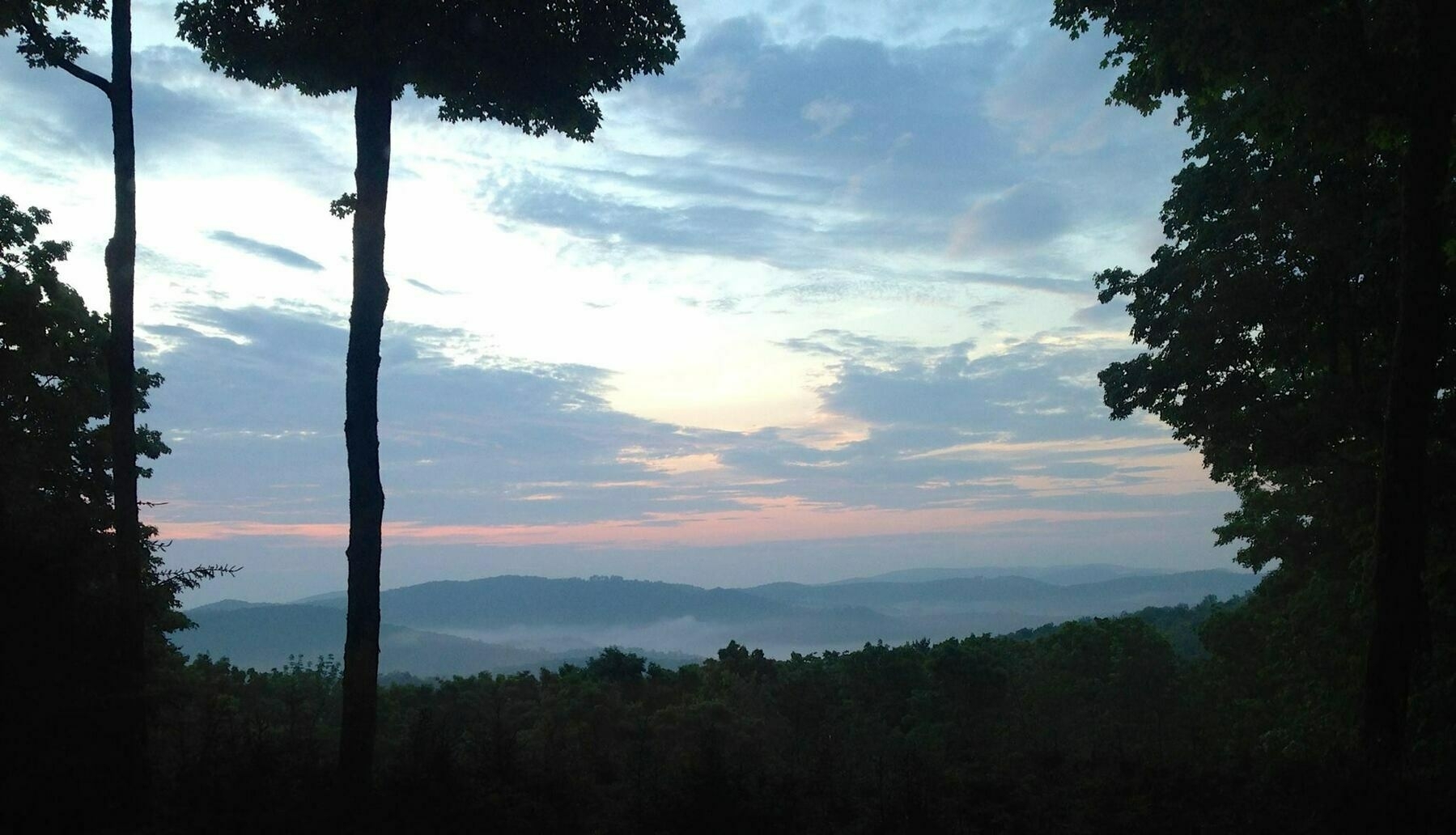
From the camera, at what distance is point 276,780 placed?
8.95 metres

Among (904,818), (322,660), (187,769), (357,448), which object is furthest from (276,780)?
(322,660)

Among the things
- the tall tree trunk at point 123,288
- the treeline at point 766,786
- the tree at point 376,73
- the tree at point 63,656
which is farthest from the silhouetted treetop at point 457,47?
the treeline at point 766,786

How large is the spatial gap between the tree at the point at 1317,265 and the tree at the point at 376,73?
7053 millimetres

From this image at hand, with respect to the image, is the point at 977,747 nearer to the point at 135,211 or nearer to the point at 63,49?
the point at 135,211

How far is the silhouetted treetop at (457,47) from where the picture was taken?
11156 mm

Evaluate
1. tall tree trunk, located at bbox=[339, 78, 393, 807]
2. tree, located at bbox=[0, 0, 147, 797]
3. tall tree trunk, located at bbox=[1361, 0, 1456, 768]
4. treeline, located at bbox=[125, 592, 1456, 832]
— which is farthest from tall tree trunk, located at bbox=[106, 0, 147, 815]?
tall tree trunk, located at bbox=[1361, 0, 1456, 768]

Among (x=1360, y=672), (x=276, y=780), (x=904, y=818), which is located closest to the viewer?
(x=904, y=818)

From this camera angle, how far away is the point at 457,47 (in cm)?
1181

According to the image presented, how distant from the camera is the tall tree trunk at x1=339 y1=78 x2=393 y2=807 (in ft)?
33.8

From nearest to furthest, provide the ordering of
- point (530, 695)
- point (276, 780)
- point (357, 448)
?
1. point (276, 780)
2. point (357, 448)
3. point (530, 695)

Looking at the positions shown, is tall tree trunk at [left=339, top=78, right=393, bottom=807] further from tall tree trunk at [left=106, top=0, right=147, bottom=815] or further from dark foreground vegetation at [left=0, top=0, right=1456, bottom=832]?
tall tree trunk at [left=106, top=0, right=147, bottom=815]

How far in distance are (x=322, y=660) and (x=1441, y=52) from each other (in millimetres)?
21199

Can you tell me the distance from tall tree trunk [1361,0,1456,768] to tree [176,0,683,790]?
9.04 metres

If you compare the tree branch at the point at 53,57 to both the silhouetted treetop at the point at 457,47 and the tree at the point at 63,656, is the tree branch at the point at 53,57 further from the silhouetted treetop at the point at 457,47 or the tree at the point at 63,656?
the tree at the point at 63,656
